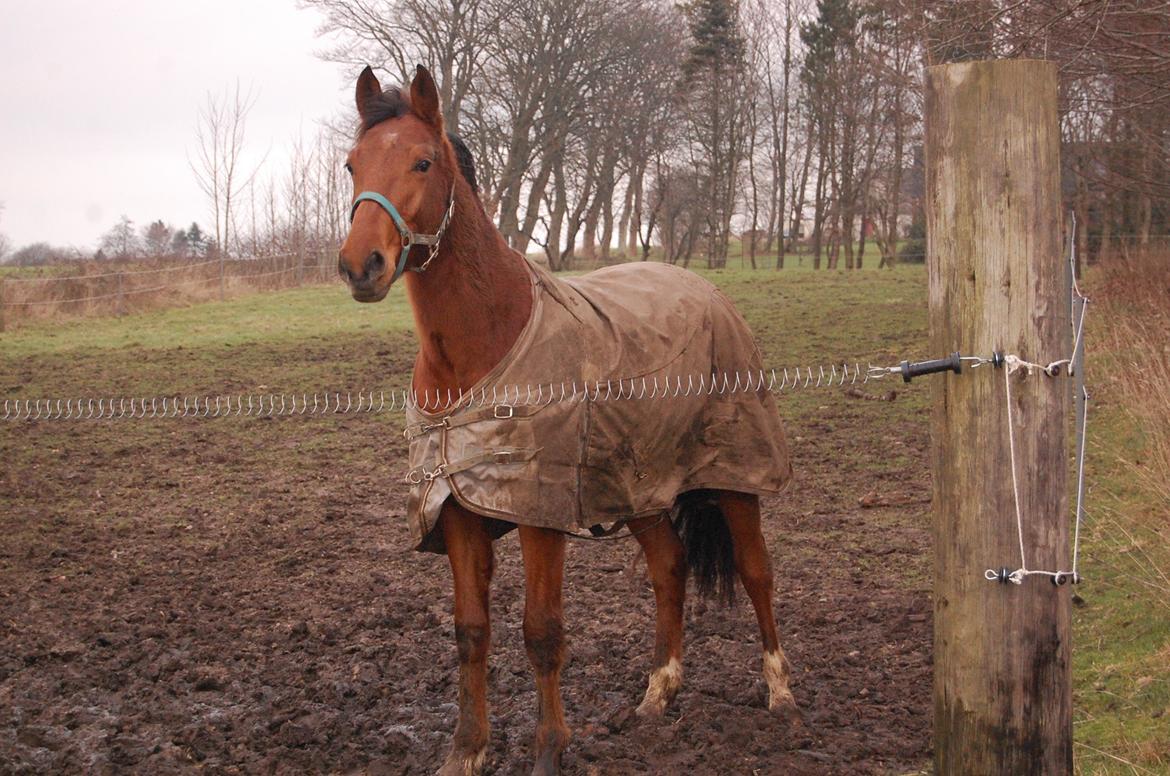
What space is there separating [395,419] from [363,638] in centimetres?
594

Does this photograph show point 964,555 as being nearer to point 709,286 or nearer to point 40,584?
point 709,286

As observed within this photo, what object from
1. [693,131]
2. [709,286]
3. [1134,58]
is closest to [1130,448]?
[1134,58]

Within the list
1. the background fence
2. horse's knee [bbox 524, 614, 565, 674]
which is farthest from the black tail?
the background fence

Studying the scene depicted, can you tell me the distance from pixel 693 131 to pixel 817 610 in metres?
31.9

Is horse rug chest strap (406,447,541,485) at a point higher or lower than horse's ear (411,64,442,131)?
lower

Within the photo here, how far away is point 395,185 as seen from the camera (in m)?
3.58

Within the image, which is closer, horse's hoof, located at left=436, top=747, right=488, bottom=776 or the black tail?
horse's hoof, located at left=436, top=747, right=488, bottom=776

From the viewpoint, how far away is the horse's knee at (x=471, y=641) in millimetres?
3881

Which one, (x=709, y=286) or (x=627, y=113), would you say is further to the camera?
(x=627, y=113)

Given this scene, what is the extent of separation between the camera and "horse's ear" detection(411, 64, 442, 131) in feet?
12.3

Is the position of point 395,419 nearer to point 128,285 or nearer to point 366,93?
point 366,93

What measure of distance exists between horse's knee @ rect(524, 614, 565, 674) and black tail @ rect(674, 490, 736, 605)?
103 cm

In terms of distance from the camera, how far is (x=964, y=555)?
2.84 metres

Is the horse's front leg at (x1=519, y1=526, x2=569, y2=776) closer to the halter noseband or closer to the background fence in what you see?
the halter noseband
